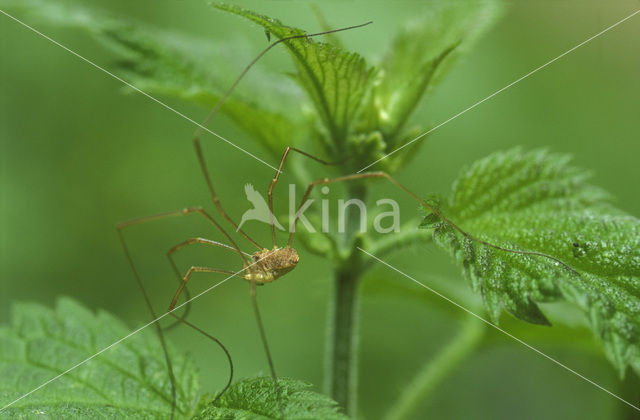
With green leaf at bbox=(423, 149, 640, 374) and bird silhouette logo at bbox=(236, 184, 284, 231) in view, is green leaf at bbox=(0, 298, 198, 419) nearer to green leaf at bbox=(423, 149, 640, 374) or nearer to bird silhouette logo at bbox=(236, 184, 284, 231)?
bird silhouette logo at bbox=(236, 184, 284, 231)

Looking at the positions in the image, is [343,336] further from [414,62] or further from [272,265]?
[414,62]

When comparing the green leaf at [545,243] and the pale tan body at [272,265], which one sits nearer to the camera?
the green leaf at [545,243]

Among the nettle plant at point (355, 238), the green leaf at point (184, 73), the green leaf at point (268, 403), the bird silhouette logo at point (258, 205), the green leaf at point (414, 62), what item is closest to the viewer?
the green leaf at point (268, 403)

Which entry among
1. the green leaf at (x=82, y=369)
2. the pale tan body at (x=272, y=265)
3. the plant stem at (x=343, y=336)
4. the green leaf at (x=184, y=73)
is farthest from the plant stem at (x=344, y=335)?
the green leaf at (x=184, y=73)

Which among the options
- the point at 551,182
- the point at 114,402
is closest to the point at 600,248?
the point at 551,182

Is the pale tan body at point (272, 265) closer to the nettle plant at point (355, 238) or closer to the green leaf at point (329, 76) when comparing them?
the nettle plant at point (355, 238)

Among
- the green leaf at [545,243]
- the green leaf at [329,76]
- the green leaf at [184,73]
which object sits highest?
the green leaf at [184,73]

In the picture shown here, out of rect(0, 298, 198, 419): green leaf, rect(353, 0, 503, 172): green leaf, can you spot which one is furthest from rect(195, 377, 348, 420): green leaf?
rect(353, 0, 503, 172): green leaf
